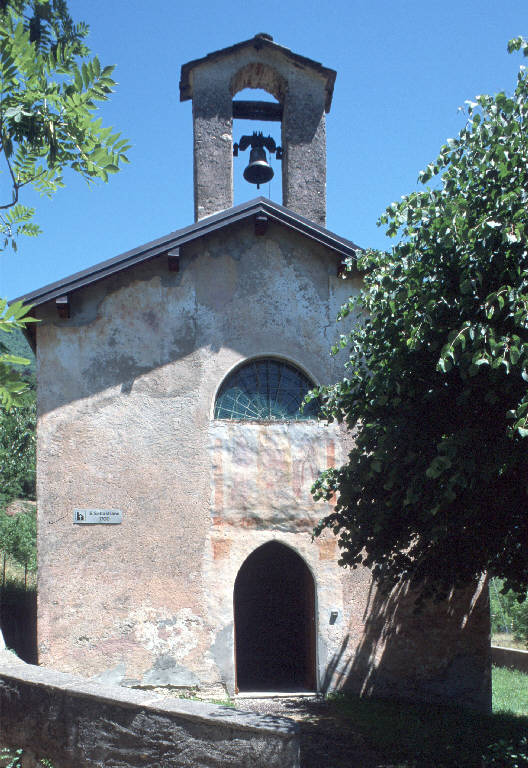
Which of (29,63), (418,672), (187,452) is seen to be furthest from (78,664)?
(29,63)

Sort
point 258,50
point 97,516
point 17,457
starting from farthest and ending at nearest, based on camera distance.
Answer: point 17,457, point 258,50, point 97,516

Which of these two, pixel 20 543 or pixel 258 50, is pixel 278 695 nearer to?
pixel 258 50

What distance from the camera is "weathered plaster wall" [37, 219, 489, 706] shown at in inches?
359

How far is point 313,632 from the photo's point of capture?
996 centimetres

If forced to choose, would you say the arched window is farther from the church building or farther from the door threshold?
the door threshold

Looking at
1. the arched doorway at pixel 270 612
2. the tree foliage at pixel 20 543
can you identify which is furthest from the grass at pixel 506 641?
the tree foliage at pixel 20 543

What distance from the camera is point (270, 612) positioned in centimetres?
1382

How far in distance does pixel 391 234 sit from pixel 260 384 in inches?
179

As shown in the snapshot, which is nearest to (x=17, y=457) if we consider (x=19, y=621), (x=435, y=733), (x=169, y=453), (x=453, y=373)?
(x=19, y=621)

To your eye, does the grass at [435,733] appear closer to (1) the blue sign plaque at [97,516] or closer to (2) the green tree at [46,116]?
(1) the blue sign plaque at [97,516]

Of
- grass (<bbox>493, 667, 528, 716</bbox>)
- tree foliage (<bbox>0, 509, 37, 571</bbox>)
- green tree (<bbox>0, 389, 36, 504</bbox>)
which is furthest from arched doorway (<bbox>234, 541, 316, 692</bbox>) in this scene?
green tree (<bbox>0, 389, 36, 504</bbox>)

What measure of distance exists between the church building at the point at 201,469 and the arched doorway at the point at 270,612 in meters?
2.21

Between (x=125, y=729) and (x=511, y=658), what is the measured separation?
13.7m

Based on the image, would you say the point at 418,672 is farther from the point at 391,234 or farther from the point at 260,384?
the point at 391,234
